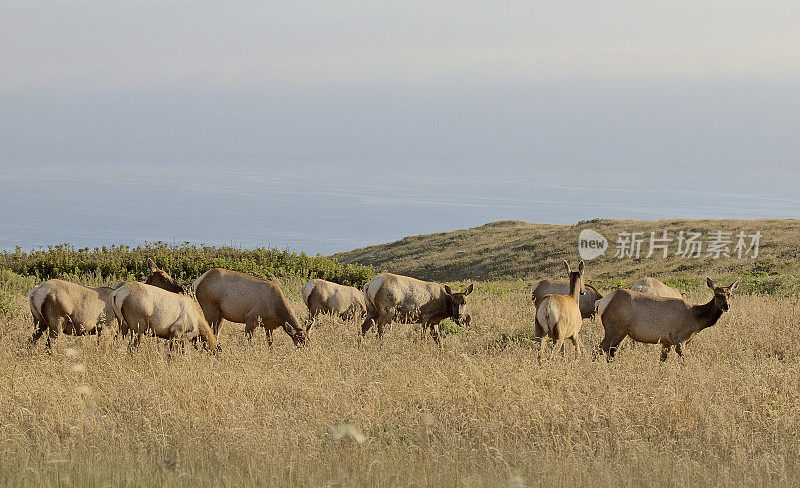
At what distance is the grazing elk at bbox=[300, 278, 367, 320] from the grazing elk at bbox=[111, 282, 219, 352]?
388cm

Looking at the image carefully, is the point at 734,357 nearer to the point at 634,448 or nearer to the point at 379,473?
the point at 634,448

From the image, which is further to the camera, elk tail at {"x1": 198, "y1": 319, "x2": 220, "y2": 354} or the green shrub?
the green shrub

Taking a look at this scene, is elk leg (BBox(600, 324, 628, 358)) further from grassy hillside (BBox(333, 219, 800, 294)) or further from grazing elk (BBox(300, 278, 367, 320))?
grassy hillside (BBox(333, 219, 800, 294))

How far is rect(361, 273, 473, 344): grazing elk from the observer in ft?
44.2

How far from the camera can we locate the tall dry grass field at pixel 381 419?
6750mm

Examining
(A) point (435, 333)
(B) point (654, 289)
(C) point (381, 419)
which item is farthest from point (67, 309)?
(B) point (654, 289)

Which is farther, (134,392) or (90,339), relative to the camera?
(90,339)

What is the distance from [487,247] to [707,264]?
17.8 m

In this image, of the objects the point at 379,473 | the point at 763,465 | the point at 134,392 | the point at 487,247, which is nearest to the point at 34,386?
the point at 134,392

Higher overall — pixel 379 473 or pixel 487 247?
pixel 379 473

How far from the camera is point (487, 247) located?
5766cm

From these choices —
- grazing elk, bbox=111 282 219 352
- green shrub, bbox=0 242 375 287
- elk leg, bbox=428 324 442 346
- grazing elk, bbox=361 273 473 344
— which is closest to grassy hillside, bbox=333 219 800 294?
green shrub, bbox=0 242 375 287

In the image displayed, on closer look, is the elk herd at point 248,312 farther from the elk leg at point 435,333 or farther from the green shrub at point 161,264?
the green shrub at point 161,264

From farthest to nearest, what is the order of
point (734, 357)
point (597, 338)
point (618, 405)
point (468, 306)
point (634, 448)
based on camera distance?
1. point (468, 306)
2. point (597, 338)
3. point (734, 357)
4. point (618, 405)
5. point (634, 448)
